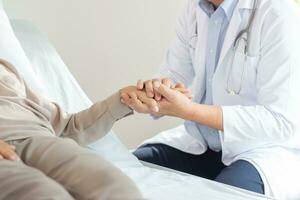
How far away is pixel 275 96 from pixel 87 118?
49cm

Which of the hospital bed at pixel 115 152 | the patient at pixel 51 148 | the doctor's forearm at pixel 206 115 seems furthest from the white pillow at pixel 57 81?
the doctor's forearm at pixel 206 115

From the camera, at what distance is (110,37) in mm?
2158

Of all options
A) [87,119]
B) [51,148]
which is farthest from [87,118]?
[51,148]

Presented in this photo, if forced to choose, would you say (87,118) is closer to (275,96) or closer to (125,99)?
(125,99)

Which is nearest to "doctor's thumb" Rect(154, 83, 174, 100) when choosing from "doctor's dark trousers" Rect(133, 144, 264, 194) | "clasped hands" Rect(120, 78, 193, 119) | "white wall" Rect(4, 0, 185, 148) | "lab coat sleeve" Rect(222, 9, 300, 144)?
"clasped hands" Rect(120, 78, 193, 119)

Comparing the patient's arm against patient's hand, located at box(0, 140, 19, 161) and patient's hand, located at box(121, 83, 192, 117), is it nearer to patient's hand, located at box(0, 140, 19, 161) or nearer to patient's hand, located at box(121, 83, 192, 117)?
patient's hand, located at box(121, 83, 192, 117)

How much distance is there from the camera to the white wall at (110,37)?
2.00m

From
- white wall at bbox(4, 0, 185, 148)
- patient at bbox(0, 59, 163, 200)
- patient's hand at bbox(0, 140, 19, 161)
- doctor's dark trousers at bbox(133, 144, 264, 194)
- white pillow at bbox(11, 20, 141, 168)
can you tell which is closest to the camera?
patient at bbox(0, 59, 163, 200)

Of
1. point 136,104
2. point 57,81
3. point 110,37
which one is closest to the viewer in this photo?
point 136,104

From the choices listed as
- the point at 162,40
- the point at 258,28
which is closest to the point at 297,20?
the point at 258,28

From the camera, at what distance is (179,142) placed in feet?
5.54

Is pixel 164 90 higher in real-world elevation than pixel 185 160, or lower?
higher

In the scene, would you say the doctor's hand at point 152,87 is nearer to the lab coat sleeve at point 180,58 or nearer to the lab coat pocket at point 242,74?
the lab coat pocket at point 242,74

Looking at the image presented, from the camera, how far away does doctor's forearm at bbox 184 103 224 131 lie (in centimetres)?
134
